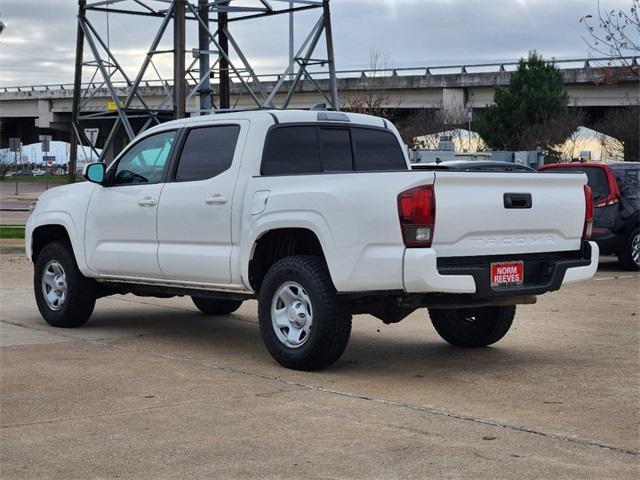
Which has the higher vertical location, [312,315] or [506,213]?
[506,213]

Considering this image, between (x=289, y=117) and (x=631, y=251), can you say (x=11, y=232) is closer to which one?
(x=631, y=251)

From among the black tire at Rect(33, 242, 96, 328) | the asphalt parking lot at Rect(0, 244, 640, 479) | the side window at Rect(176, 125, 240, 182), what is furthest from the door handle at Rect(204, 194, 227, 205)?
the black tire at Rect(33, 242, 96, 328)

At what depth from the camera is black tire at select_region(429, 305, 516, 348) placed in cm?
900

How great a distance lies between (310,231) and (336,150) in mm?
1417

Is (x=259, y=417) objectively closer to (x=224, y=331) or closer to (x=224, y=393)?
(x=224, y=393)

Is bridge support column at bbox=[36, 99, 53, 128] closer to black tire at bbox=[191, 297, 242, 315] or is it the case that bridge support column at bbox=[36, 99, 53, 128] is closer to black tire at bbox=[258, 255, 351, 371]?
black tire at bbox=[191, 297, 242, 315]

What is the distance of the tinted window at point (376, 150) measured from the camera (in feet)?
31.1

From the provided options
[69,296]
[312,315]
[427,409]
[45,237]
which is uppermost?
[45,237]

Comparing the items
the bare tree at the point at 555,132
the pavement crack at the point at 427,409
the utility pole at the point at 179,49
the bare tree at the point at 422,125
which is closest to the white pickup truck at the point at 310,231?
the pavement crack at the point at 427,409

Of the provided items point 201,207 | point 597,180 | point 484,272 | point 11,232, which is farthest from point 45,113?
point 484,272

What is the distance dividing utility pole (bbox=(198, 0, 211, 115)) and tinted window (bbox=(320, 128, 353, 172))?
9450 millimetres

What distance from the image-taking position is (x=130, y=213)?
964cm

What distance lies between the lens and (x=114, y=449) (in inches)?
225

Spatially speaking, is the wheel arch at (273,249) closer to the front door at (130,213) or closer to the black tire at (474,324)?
the front door at (130,213)
